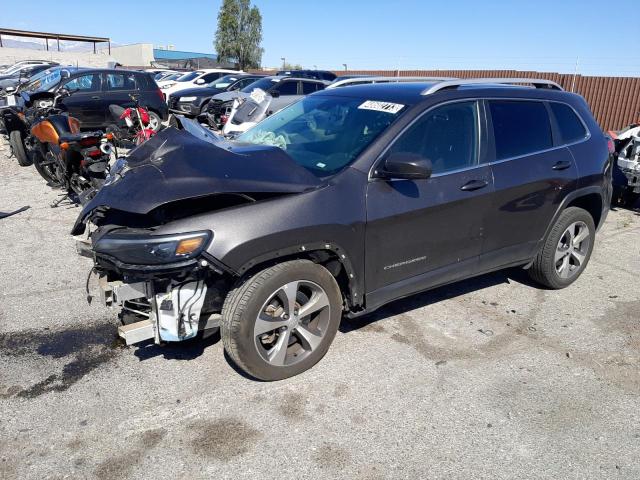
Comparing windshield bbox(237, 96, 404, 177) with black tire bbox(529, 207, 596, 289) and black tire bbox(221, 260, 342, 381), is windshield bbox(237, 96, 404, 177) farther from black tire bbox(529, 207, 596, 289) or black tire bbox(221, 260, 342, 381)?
black tire bbox(529, 207, 596, 289)

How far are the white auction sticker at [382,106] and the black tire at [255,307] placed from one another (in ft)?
4.21

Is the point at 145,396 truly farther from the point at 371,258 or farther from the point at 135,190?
the point at 371,258

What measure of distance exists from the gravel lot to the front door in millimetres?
559

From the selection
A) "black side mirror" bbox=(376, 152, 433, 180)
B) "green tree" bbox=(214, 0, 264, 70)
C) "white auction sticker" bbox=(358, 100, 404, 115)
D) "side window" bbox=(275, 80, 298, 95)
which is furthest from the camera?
"green tree" bbox=(214, 0, 264, 70)

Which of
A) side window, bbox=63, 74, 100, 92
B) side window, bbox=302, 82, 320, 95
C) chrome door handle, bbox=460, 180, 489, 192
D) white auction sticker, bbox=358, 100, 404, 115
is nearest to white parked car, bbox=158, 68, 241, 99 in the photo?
side window, bbox=302, 82, 320, 95

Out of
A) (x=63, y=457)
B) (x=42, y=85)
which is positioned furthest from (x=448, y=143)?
(x=42, y=85)

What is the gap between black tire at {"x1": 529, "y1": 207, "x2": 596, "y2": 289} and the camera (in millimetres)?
4574

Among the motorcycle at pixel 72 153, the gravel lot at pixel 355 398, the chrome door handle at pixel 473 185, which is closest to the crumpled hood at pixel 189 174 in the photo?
the gravel lot at pixel 355 398

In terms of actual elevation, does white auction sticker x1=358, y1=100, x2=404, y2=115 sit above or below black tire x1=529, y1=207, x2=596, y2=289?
above

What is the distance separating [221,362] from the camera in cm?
355

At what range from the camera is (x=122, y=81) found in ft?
42.2

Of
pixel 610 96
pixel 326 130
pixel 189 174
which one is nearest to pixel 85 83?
pixel 326 130

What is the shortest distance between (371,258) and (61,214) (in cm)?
533

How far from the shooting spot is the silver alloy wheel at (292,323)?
3117 mm
